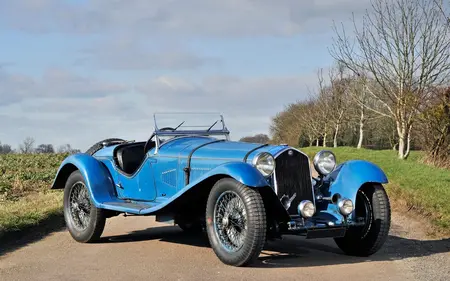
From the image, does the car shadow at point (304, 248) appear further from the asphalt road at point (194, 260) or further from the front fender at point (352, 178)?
the front fender at point (352, 178)

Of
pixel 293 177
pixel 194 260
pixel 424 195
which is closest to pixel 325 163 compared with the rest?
pixel 293 177

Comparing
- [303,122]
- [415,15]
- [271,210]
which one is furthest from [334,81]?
[271,210]

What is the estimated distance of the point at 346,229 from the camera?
7141mm

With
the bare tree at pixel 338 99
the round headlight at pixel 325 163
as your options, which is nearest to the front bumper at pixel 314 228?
the round headlight at pixel 325 163

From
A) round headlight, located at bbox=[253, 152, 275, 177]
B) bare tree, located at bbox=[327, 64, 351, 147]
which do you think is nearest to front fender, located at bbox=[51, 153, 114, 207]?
round headlight, located at bbox=[253, 152, 275, 177]

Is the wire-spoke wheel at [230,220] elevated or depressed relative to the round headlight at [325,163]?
depressed

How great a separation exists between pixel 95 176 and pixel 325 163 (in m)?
3.34

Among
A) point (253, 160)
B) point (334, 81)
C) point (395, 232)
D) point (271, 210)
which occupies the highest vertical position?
point (334, 81)

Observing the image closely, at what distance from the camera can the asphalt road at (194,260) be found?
6.34 metres

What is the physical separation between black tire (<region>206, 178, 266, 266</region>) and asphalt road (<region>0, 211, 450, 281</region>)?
0.14 metres

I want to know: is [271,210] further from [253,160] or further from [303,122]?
[303,122]

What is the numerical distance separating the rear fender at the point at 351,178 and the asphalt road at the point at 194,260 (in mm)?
806

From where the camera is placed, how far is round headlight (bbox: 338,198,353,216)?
718 centimetres

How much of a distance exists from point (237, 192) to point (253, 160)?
55cm
